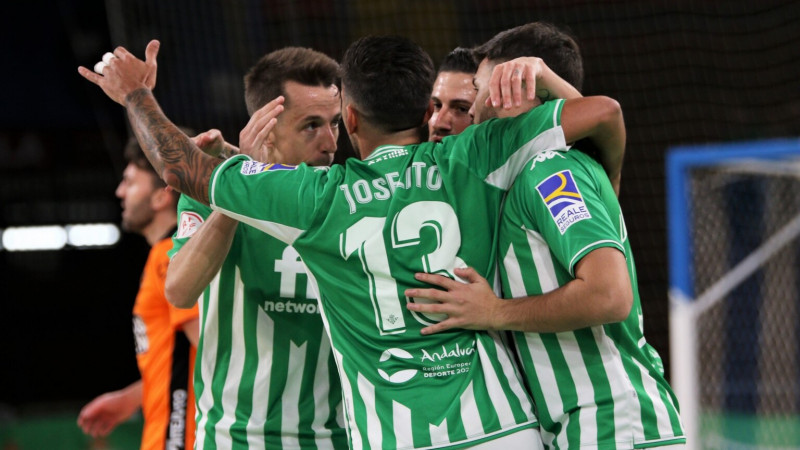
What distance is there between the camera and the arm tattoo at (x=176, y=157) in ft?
7.88

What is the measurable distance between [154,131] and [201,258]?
36 cm

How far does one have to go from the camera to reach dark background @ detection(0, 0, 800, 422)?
34.5 ft

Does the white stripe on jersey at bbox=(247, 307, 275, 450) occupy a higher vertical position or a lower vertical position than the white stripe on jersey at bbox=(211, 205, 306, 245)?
lower

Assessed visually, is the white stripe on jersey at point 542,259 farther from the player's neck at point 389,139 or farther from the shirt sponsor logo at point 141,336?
the shirt sponsor logo at point 141,336

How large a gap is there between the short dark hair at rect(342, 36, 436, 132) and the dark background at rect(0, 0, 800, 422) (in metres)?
6.71

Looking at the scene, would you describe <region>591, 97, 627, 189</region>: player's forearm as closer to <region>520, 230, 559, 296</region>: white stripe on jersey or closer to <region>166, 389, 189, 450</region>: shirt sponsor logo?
<region>520, 230, 559, 296</region>: white stripe on jersey

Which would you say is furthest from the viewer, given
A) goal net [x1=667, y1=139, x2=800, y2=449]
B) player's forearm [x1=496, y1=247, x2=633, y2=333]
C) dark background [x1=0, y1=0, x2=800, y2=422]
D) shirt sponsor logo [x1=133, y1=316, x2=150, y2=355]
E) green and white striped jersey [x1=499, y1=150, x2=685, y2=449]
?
dark background [x1=0, y1=0, x2=800, y2=422]

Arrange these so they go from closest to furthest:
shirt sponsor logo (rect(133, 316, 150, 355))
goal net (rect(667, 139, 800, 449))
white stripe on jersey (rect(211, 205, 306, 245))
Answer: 1. white stripe on jersey (rect(211, 205, 306, 245))
2. shirt sponsor logo (rect(133, 316, 150, 355))
3. goal net (rect(667, 139, 800, 449))

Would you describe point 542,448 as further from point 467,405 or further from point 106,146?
point 106,146

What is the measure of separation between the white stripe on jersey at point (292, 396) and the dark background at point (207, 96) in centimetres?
656

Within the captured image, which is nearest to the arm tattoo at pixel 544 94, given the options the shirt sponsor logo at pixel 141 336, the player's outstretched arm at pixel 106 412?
the shirt sponsor logo at pixel 141 336

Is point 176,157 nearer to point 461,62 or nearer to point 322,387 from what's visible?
point 322,387

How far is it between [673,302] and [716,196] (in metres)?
3.15

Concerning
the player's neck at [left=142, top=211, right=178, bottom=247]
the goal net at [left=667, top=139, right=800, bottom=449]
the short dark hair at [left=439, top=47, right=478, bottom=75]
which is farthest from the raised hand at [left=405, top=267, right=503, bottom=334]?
the goal net at [left=667, top=139, right=800, bottom=449]
